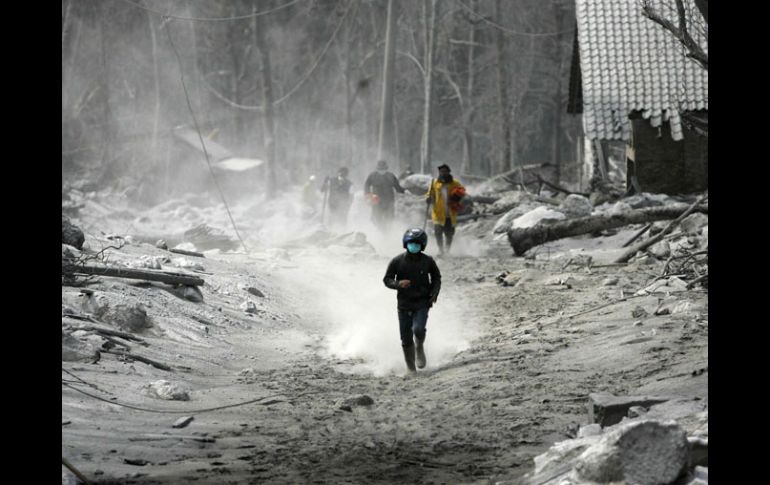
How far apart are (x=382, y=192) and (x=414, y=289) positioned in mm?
10661

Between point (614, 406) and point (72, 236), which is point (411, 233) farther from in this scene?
point (72, 236)

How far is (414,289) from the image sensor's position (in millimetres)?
10102

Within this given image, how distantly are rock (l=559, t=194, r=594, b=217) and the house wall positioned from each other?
5.72 ft

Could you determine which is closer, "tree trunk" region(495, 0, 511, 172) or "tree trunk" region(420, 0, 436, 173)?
"tree trunk" region(420, 0, 436, 173)

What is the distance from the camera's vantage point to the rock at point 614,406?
677 cm

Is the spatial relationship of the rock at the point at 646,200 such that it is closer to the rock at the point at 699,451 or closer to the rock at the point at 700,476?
the rock at the point at 699,451

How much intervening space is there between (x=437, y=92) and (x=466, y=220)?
31.9 metres

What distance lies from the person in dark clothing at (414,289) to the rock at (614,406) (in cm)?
326

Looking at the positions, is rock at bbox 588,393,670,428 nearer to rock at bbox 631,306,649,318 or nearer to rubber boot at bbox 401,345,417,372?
rubber boot at bbox 401,345,417,372

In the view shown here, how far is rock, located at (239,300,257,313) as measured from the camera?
1349 cm

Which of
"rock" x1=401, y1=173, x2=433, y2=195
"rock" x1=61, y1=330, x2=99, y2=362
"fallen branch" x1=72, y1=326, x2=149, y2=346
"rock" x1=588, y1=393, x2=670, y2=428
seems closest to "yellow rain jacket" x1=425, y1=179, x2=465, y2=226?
"fallen branch" x1=72, y1=326, x2=149, y2=346

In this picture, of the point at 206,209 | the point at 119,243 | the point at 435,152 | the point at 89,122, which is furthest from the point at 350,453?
the point at 435,152

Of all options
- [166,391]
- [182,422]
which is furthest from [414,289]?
[182,422]

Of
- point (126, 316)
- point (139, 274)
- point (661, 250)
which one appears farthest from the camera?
point (661, 250)
